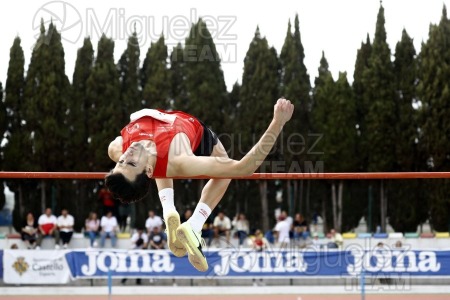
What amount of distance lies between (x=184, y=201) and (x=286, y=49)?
184 inches

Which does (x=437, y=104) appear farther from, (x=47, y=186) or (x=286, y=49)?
(x=47, y=186)

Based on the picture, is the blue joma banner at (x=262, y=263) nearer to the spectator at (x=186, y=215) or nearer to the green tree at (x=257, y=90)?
the spectator at (x=186, y=215)

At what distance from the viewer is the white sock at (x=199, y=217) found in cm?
670

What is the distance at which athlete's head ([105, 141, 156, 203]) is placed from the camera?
19.7 ft

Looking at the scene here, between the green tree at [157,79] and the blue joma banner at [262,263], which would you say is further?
the green tree at [157,79]

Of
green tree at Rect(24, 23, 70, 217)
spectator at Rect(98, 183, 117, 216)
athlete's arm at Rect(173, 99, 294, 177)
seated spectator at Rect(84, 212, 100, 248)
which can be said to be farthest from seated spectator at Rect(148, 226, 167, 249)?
athlete's arm at Rect(173, 99, 294, 177)

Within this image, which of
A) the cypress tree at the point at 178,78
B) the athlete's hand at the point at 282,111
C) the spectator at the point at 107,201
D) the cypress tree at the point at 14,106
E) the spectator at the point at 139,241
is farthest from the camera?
the cypress tree at the point at 178,78

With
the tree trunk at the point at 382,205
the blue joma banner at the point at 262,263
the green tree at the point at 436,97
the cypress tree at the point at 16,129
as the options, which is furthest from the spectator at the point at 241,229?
the cypress tree at the point at 16,129

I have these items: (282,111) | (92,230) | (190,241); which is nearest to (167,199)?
(190,241)

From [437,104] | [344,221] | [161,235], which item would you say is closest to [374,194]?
[344,221]

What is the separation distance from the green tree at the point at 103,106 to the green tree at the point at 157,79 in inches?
30.5

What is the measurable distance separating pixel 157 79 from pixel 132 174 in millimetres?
16077

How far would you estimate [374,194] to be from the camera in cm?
2178

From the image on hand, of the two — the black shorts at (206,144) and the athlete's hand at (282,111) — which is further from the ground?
the athlete's hand at (282,111)
